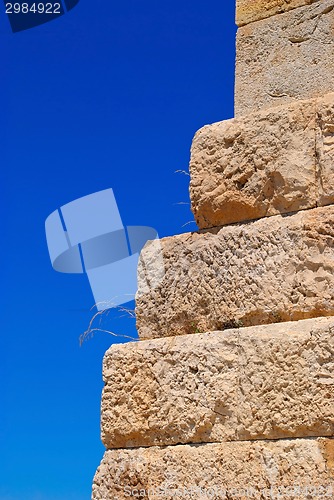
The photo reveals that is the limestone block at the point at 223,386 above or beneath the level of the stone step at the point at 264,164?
beneath

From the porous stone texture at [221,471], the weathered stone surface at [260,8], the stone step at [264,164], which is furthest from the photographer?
the weathered stone surface at [260,8]

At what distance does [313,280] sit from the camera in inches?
113

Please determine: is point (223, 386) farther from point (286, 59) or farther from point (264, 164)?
point (286, 59)

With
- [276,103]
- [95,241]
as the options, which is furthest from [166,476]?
[276,103]

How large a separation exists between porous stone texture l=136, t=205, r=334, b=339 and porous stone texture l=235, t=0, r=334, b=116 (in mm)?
717

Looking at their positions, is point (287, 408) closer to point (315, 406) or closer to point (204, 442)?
point (315, 406)

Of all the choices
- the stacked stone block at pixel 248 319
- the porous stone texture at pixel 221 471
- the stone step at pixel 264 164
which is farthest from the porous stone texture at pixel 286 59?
the porous stone texture at pixel 221 471

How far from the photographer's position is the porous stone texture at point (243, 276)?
9.42 feet

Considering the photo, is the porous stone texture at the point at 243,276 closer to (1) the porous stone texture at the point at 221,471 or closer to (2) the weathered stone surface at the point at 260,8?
(1) the porous stone texture at the point at 221,471

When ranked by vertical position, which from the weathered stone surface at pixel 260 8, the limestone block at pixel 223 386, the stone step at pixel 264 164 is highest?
the weathered stone surface at pixel 260 8

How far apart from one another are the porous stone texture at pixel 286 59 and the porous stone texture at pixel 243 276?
717mm

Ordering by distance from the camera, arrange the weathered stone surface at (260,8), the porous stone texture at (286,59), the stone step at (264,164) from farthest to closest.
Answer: the weathered stone surface at (260,8), the porous stone texture at (286,59), the stone step at (264,164)

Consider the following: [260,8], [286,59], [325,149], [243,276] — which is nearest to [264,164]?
[325,149]

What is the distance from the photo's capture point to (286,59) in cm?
340
